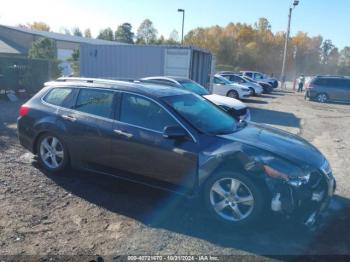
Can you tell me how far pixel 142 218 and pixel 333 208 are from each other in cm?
266

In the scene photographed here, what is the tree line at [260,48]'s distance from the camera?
67.1 meters

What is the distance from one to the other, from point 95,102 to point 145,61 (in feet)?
36.0

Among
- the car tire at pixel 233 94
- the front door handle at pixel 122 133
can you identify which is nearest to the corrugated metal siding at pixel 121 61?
the car tire at pixel 233 94

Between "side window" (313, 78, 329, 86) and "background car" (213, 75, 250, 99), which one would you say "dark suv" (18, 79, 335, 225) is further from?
"side window" (313, 78, 329, 86)

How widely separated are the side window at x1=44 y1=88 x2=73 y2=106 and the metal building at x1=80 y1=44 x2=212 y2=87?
9.83m

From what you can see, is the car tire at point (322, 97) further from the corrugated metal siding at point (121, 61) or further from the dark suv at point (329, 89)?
the corrugated metal siding at point (121, 61)

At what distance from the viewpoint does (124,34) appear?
93625 millimetres

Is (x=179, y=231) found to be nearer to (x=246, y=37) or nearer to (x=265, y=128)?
(x=265, y=128)

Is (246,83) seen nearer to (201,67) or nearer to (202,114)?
(201,67)

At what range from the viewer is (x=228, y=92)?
19.6m

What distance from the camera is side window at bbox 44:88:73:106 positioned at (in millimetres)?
5625

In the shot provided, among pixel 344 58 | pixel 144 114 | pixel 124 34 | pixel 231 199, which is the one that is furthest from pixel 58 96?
pixel 344 58

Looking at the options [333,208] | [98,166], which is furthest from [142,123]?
[333,208]

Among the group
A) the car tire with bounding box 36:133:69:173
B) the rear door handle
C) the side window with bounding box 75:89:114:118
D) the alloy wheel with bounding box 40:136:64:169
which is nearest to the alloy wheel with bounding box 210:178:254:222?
the side window with bounding box 75:89:114:118
